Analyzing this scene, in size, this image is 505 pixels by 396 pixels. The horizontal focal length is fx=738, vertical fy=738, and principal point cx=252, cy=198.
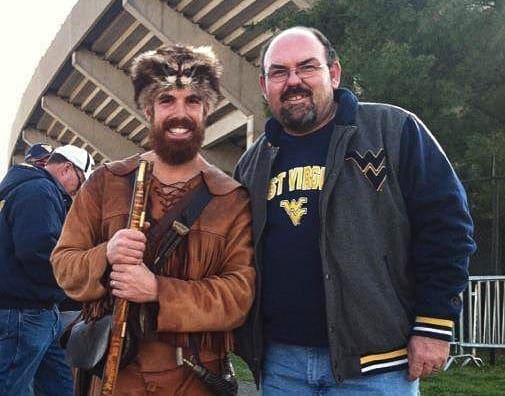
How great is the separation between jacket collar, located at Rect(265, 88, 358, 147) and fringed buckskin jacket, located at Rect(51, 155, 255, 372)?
0.30m

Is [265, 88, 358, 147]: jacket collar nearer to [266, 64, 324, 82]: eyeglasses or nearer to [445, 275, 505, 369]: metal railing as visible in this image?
[266, 64, 324, 82]: eyeglasses

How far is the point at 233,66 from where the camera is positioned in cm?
1666

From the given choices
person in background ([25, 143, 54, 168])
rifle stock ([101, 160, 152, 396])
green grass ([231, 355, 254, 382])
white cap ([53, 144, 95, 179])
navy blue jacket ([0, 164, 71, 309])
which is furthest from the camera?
green grass ([231, 355, 254, 382])

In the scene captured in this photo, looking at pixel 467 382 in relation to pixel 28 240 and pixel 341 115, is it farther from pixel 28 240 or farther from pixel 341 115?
pixel 341 115

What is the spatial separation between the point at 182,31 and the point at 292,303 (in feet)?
47.8

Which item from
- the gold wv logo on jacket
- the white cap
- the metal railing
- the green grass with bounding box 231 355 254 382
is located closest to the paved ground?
the green grass with bounding box 231 355 254 382

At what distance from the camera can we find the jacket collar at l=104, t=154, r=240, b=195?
9.91ft

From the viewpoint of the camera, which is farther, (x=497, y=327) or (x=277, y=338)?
(x=497, y=327)

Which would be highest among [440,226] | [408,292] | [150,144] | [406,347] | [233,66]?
[233,66]

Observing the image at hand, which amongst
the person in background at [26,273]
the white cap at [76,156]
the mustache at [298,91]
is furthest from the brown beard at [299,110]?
the white cap at [76,156]

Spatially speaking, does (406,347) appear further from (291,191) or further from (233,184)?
(233,184)

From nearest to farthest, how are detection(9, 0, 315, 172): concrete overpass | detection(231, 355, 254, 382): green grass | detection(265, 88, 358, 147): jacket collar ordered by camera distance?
detection(265, 88, 358, 147): jacket collar
detection(231, 355, 254, 382): green grass
detection(9, 0, 315, 172): concrete overpass

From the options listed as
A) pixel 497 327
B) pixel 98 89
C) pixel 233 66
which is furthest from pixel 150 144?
pixel 98 89

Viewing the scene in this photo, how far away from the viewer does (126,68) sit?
19.0 metres
